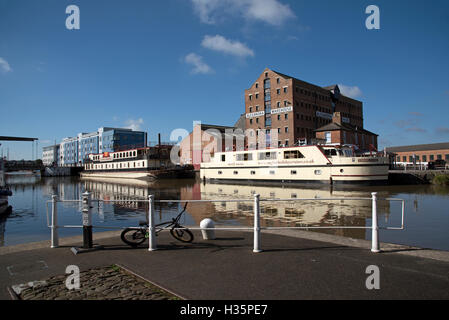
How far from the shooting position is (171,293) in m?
4.22

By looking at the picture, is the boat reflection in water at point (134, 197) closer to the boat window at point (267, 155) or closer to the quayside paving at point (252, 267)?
the quayside paving at point (252, 267)

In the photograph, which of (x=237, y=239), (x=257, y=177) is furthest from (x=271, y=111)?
(x=237, y=239)

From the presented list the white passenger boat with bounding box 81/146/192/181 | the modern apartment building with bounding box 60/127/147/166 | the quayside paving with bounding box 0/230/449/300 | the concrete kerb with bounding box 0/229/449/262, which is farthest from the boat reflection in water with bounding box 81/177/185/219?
the modern apartment building with bounding box 60/127/147/166

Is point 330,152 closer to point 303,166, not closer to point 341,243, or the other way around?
point 303,166

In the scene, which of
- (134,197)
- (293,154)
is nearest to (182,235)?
(134,197)

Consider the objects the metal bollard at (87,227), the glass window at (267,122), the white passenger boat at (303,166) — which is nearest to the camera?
the metal bollard at (87,227)

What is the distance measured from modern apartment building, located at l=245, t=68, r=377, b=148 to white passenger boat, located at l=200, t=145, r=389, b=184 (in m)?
18.6

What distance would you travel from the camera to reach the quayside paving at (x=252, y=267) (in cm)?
421

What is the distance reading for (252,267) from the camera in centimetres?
528

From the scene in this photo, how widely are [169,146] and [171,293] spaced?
188ft

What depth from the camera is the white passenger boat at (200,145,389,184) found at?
101 ft

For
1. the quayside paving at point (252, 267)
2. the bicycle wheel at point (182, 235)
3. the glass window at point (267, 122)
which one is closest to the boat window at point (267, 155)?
the glass window at point (267, 122)

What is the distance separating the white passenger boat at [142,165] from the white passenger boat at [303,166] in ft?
41.5
